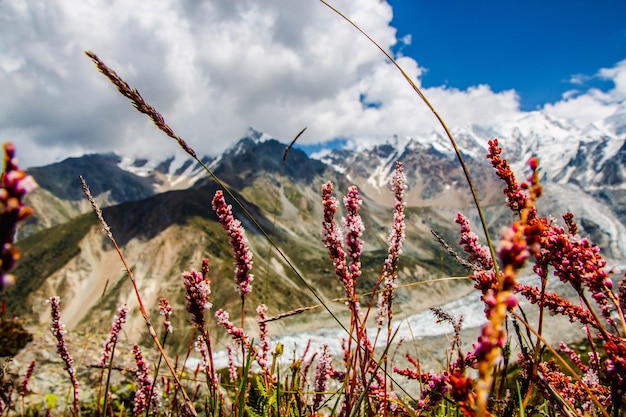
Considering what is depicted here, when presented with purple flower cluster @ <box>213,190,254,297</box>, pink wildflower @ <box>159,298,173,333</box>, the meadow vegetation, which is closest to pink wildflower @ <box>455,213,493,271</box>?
the meadow vegetation

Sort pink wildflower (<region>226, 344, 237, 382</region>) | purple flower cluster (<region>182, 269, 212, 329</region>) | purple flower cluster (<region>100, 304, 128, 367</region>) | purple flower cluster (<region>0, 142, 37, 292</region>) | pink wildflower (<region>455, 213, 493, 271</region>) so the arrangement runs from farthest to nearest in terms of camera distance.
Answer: pink wildflower (<region>226, 344, 237, 382</region>), purple flower cluster (<region>100, 304, 128, 367</region>), purple flower cluster (<region>182, 269, 212, 329</region>), pink wildflower (<region>455, 213, 493, 271</region>), purple flower cluster (<region>0, 142, 37, 292</region>)

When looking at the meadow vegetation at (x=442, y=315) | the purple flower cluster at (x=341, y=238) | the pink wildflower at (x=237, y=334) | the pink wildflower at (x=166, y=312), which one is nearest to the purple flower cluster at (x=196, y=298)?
the meadow vegetation at (x=442, y=315)

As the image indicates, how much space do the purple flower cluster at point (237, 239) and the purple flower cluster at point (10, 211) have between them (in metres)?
2.60

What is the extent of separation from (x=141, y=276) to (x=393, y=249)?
535 ft

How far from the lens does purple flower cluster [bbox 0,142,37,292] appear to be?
33.5 inches

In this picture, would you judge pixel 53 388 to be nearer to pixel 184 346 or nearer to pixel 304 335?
pixel 184 346

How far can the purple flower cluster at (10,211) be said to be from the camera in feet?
2.79

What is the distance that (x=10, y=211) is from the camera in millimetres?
860

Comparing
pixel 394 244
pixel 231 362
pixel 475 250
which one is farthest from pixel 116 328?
pixel 475 250

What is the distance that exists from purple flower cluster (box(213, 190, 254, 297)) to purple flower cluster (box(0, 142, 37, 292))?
2595 mm

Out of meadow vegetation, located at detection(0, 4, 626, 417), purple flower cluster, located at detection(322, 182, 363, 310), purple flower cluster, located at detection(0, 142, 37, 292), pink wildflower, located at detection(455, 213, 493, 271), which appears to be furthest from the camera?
purple flower cluster, located at detection(322, 182, 363, 310)

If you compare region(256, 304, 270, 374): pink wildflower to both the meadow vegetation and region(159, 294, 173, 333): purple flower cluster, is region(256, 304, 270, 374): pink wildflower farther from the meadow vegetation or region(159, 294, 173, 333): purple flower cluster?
region(159, 294, 173, 333): purple flower cluster

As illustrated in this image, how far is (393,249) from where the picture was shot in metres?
3.71

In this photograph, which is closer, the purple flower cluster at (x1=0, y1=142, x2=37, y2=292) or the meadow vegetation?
the purple flower cluster at (x1=0, y1=142, x2=37, y2=292)
